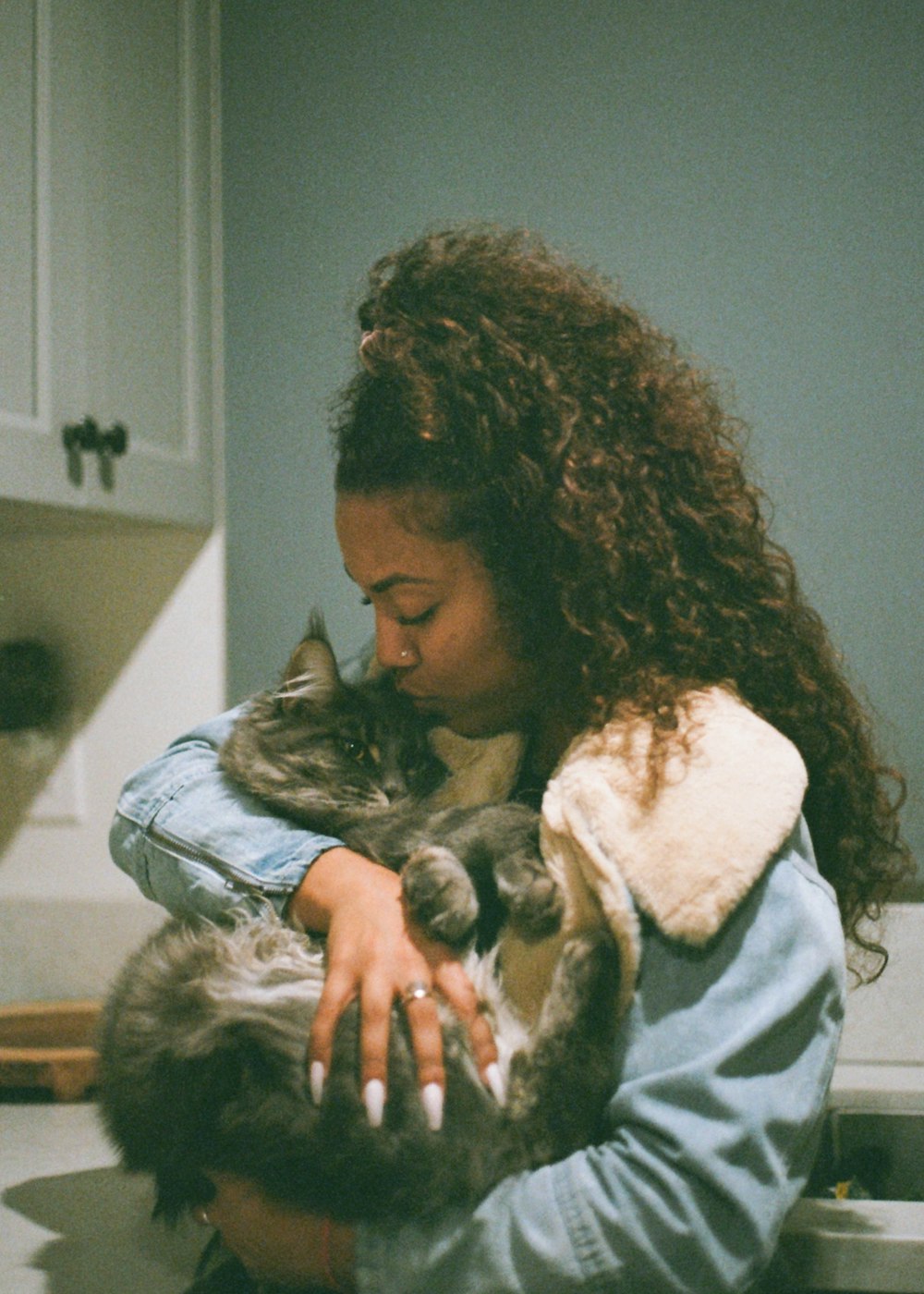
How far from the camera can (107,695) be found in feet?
8.40

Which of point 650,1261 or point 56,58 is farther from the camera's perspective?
point 56,58

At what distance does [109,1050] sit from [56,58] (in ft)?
5.38

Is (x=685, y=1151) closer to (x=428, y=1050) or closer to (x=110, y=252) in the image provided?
(x=428, y=1050)

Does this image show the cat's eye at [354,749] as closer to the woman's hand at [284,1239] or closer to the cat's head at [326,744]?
the cat's head at [326,744]

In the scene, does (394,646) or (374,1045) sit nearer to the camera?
(374,1045)

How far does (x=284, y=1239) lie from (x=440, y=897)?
0.31 m

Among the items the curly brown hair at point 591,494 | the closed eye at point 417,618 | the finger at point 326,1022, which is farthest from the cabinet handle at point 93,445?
the finger at point 326,1022

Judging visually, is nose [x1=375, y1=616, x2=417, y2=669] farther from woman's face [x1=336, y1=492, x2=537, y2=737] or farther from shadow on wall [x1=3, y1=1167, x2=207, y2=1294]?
shadow on wall [x1=3, y1=1167, x2=207, y2=1294]

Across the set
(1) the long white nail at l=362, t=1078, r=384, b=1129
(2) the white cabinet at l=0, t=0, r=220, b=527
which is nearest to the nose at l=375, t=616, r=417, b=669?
(1) the long white nail at l=362, t=1078, r=384, b=1129

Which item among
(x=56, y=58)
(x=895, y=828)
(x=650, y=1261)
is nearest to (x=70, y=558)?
(x=56, y=58)

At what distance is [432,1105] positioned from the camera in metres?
0.97

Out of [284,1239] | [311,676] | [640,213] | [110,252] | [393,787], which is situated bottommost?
[284,1239]

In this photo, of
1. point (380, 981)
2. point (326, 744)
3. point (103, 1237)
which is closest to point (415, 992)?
point (380, 981)

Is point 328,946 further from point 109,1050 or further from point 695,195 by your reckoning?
point 695,195
